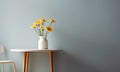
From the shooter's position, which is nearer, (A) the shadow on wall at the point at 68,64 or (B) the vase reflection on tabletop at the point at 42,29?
(B) the vase reflection on tabletop at the point at 42,29

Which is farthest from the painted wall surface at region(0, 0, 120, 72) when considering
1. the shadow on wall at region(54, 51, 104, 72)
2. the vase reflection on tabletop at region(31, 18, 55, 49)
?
the vase reflection on tabletop at region(31, 18, 55, 49)

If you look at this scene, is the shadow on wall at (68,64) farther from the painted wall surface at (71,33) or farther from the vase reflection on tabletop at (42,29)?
the vase reflection on tabletop at (42,29)

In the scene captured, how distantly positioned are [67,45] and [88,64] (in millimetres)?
385

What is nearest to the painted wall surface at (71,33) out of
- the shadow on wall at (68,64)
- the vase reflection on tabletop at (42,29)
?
the shadow on wall at (68,64)

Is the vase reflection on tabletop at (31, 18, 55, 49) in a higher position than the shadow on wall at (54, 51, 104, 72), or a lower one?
higher

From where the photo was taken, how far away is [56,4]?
2777mm

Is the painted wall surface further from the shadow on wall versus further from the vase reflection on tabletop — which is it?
the vase reflection on tabletop

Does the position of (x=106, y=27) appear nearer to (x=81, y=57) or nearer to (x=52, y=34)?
(x=81, y=57)

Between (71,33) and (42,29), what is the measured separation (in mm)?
427

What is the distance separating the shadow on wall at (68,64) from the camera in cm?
270

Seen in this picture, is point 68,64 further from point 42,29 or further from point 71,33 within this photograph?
point 42,29

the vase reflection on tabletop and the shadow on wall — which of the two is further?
the shadow on wall

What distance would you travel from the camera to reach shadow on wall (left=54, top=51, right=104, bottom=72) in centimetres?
270

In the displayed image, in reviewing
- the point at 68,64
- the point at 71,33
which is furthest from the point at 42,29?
the point at 68,64
